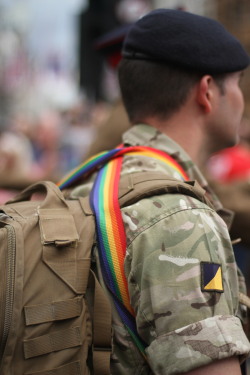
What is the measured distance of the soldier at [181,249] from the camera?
1.54 metres

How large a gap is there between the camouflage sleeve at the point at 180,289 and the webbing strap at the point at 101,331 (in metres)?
0.09

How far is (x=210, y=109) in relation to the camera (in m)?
2.15

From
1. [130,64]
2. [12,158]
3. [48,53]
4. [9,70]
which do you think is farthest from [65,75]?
[130,64]

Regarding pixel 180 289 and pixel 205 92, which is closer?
pixel 180 289

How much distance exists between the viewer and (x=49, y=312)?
1.59m

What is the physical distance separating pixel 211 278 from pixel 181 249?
114 millimetres

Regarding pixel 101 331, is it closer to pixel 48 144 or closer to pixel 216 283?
pixel 216 283

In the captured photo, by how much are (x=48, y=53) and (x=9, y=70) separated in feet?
10.2

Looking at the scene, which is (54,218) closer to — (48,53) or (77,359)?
(77,359)

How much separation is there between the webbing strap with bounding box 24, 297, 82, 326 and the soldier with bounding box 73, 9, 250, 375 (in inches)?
6.3

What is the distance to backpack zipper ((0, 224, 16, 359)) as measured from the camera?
1563mm

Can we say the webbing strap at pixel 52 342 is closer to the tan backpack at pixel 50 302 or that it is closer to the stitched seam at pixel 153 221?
the tan backpack at pixel 50 302

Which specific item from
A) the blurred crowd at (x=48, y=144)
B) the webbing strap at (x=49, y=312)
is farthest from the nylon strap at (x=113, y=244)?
the blurred crowd at (x=48, y=144)

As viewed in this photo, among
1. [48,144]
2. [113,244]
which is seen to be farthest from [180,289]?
[48,144]
